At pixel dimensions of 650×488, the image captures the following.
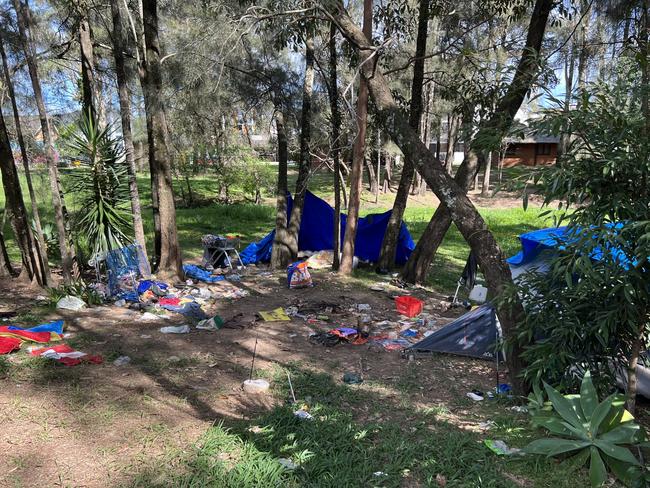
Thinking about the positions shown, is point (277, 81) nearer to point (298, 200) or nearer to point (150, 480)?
point (298, 200)

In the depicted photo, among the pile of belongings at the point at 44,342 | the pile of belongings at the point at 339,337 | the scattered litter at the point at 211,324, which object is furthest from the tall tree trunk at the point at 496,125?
the pile of belongings at the point at 44,342

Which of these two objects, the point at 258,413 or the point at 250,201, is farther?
the point at 250,201

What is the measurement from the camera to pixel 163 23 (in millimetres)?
12688

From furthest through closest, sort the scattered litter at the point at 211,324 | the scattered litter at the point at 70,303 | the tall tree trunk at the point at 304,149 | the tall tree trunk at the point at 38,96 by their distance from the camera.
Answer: the tall tree trunk at the point at 304,149 → the scattered litter at the point at 70,303 → the tall tree trunk at the point at 38,96 → the scattered litter at the point at 211,324

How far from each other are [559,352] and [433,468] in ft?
3.82

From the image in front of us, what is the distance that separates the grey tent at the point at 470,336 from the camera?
5055 mm

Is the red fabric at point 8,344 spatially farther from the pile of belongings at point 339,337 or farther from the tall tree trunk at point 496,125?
the tall tree trunk at point 496,125

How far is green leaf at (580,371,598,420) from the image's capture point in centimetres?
296

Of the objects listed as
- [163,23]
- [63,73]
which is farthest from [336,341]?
[63,73]

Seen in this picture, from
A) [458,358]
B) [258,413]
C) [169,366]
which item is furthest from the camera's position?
[458,358]

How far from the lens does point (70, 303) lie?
20.9 ft

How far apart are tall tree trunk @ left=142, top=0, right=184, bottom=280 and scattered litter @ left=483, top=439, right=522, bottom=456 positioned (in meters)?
6.03

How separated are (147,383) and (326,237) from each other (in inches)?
269

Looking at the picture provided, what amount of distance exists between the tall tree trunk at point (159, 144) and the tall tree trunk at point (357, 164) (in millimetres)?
2930
